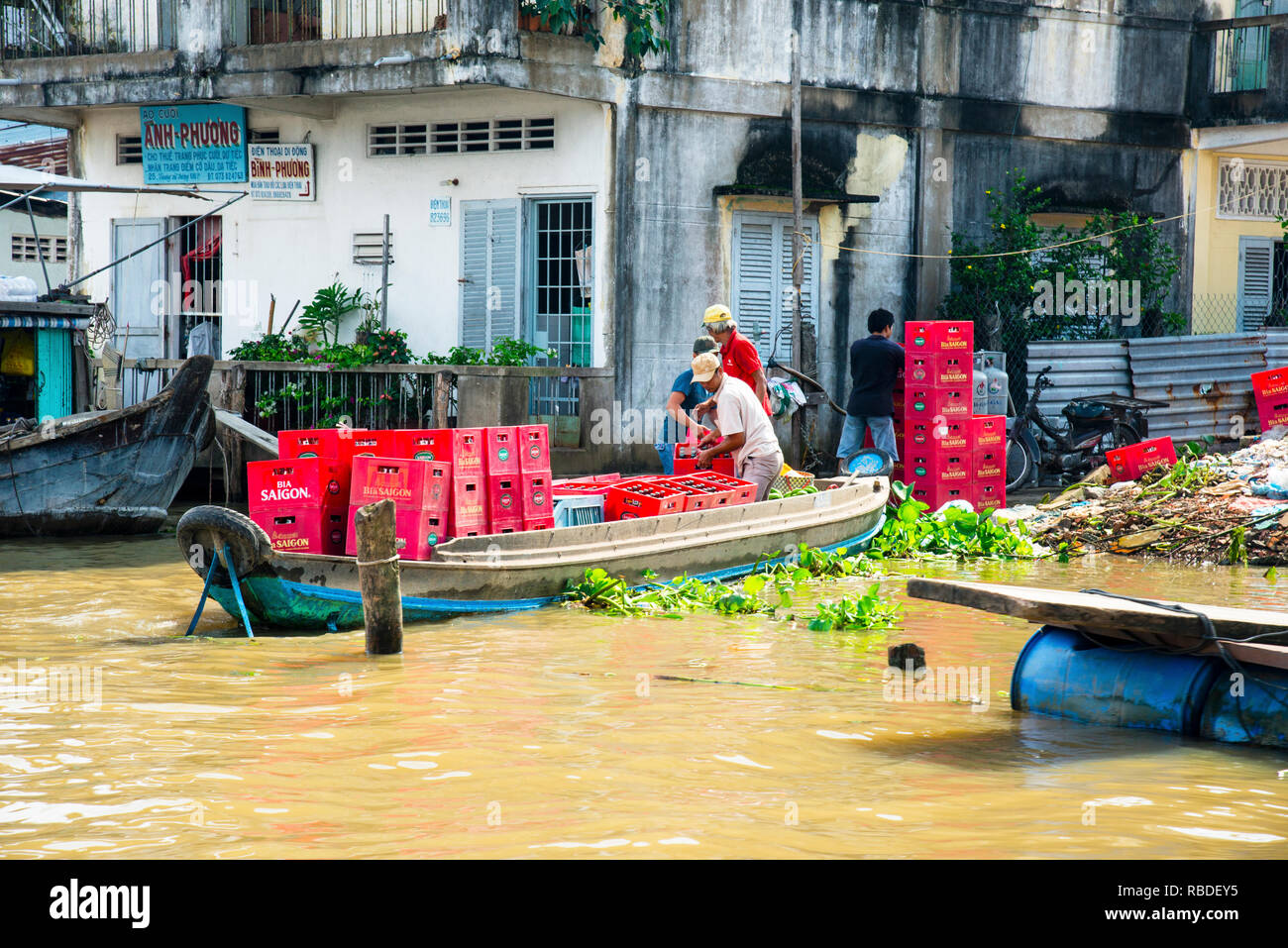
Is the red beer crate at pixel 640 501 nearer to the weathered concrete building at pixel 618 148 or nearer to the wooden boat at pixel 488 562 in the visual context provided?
the wooden boat at pixel 488 562

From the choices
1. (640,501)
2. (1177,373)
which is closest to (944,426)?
(640,501)

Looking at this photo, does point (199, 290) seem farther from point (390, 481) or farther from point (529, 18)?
point (390, 481)

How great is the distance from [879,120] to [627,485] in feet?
28.4

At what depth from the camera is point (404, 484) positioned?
8.73 metres

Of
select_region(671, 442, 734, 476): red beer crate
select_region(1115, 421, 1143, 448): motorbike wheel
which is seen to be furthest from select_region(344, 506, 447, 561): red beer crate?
select_region(1115, 421, 1143, 448): motorbike wheel

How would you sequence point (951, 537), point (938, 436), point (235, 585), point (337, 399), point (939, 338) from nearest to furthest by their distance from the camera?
point (235, 585)
point (951, 537)
point (939, 338)
point (938, 436)
point (337, 399)

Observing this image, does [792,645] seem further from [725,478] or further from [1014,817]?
[1014,817]

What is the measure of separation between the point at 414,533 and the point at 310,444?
1099mm

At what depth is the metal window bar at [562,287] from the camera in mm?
15945

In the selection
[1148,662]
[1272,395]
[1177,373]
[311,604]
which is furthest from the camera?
[1177,373]

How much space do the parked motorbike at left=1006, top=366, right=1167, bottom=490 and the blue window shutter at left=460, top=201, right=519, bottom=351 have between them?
20.8ft

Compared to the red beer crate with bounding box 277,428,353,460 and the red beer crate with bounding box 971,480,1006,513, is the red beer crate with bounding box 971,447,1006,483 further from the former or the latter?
the red beer crate with bounding box 277,428,353,460

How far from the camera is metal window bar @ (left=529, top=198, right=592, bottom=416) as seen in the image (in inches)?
628

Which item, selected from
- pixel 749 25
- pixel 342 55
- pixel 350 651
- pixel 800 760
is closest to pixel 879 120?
pixel 749 25
